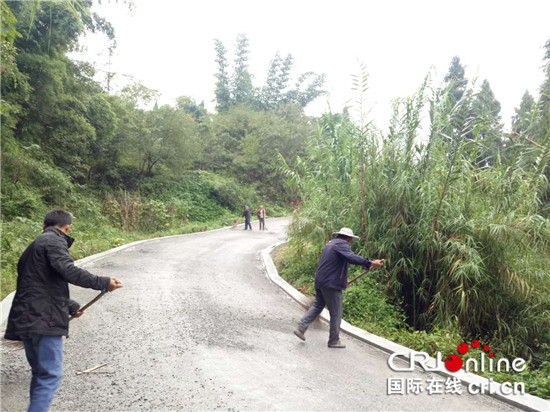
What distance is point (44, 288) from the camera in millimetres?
2977

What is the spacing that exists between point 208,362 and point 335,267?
2040 millimetres

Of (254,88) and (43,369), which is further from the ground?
(254,88)

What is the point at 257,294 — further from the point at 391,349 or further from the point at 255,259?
the point at 255,259

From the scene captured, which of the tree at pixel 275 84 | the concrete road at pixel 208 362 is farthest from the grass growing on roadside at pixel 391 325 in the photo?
the tree at pixel 275 84

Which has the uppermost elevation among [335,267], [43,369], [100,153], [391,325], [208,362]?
[100,153]

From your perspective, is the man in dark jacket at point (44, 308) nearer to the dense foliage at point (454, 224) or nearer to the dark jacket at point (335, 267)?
the dark jacket at point (335, 267)

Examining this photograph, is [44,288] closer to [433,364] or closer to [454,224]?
[433,364]

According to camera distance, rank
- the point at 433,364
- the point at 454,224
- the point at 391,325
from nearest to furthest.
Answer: the point at 433,364 < the point at 391,325 < the point at 454,224


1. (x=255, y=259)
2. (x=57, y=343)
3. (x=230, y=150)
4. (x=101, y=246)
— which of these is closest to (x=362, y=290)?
(x=57, y=343)

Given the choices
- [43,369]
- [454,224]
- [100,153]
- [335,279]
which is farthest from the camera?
[100,153]

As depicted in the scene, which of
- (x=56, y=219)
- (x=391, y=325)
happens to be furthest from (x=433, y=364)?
(x=56, y=219)

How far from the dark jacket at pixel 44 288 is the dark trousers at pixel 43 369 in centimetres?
9

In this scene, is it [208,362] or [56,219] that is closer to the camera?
[56,219]

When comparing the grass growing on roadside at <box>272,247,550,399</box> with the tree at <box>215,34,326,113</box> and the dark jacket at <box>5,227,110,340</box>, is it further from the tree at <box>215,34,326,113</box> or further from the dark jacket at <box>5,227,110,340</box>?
the tree at <box>215,34,326,113</box>
